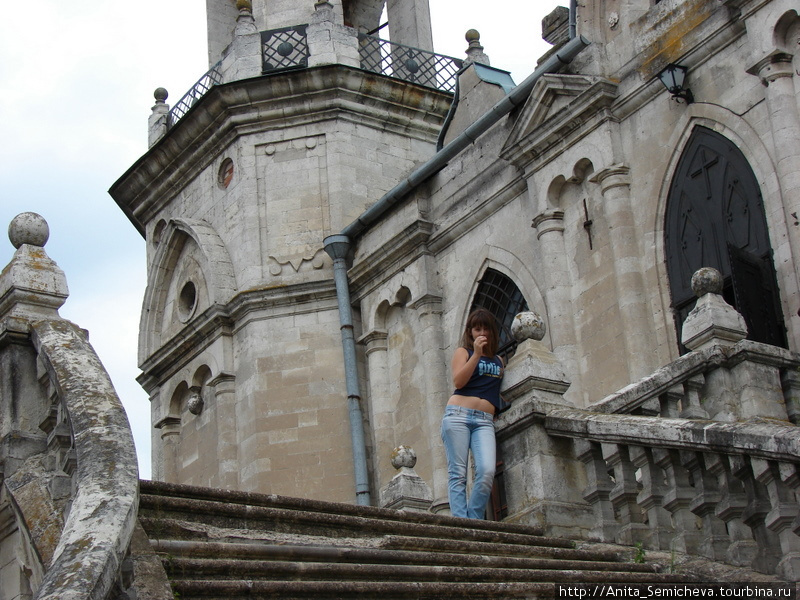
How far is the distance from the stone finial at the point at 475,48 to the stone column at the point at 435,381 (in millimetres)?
3986

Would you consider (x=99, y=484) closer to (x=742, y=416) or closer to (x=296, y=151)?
(x=742, y=416)

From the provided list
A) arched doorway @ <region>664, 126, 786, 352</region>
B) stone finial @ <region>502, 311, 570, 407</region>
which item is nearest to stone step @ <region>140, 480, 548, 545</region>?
stone finial @ <region>502, 311, 570, 407</region>

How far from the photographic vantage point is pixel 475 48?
1922cm

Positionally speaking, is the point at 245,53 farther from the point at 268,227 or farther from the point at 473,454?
the point at 473,454

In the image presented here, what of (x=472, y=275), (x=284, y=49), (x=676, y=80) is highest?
(x=284, y=49)

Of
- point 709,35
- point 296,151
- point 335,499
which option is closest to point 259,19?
point 296,151

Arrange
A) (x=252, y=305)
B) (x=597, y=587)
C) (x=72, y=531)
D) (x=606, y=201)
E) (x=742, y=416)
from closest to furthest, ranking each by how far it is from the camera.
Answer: (x=72, y=531) < (x=597, y=587) < (x=742, y=416) < (x=606, y=201) < (x=252, y=305)

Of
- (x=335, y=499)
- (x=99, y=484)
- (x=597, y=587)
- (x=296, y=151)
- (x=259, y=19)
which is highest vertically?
(x=259, y=19)

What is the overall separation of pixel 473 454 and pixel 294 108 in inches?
416

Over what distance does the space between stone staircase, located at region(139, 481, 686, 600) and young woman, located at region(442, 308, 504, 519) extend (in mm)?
819

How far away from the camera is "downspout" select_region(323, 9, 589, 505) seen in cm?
1525

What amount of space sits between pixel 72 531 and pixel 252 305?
493 inches

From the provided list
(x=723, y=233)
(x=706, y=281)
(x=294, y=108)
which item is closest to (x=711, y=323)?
(x=706, y=281)

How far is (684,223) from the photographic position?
1319 cm
